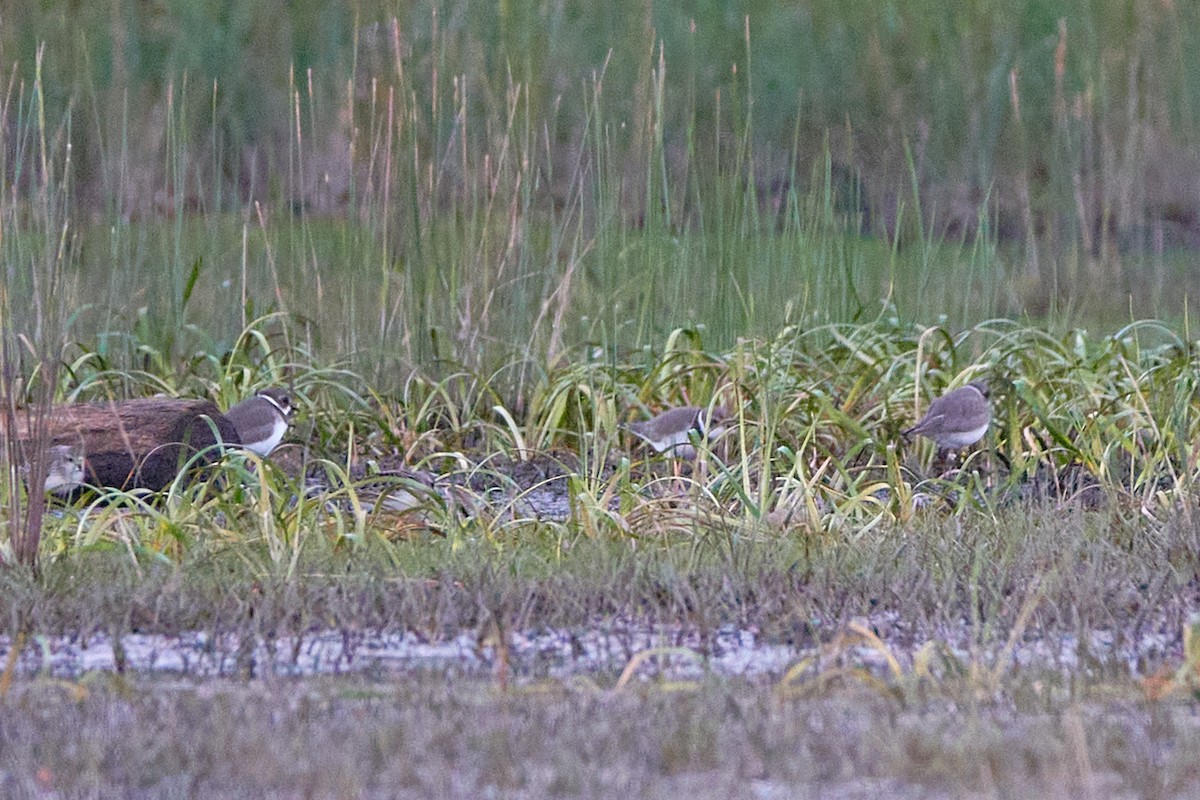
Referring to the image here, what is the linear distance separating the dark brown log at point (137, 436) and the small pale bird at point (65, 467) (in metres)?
0.03

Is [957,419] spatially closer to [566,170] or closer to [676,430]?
[676,430]

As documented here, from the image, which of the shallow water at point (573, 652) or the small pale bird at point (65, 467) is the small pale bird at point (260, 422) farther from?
the shallow water at point (573, 652)

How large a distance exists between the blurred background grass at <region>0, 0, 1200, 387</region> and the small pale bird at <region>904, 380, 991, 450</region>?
2.02 feet

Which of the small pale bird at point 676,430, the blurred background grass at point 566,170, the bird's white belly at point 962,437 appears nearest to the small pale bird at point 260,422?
the blurred background grass at point 566,170

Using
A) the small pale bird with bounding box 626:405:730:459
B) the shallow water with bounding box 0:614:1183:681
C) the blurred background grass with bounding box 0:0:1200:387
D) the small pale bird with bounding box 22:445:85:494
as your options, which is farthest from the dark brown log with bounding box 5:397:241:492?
the shallow water with bounding box 0:614:1183:681

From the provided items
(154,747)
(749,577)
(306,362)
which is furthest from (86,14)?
(154,747)

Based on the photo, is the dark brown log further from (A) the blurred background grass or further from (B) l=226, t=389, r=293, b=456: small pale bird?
(A) the blurred background grass

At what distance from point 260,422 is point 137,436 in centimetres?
49

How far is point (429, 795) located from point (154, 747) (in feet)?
1.59

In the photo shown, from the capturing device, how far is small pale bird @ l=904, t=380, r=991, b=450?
5418 millimetres

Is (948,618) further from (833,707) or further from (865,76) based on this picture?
(865,76)

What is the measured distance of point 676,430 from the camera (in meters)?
5.73

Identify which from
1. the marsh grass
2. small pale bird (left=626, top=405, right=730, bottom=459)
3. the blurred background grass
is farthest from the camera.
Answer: the blurred background grass

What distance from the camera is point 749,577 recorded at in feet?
12.8
